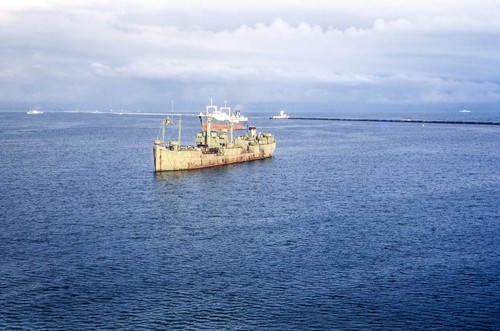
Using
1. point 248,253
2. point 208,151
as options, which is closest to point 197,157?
point 208,151

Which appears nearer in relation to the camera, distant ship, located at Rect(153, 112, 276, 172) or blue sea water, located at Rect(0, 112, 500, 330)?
blue sea water, located at Rect(0, 112, 500, 330)

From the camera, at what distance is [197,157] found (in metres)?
138

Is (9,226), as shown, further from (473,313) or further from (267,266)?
(473,313)

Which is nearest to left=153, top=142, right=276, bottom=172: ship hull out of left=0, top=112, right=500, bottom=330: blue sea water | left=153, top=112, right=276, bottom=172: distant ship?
left=153, top=112, right=276, bottom=172: distant ship

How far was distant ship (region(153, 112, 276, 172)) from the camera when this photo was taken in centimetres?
13312

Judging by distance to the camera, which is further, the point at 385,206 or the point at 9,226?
the point at 385,206

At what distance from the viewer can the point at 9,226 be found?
80.8 meters

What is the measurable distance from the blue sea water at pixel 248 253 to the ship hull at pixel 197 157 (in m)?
6.88

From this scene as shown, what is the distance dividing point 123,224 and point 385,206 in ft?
135

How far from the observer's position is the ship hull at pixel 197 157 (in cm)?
13250

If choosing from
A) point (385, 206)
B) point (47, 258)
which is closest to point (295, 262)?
point (47, 258)

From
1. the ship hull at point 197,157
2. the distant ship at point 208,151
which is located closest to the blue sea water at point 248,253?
the ship hull at point 197,157

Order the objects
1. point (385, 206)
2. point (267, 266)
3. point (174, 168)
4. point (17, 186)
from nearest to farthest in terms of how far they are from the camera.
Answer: point (267, 266), point (385, 206), point (17, 186), point (174, 168)

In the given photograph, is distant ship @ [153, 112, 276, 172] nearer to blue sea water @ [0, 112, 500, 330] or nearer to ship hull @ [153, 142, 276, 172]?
ship hull @ [153, 142, 276, 172]
